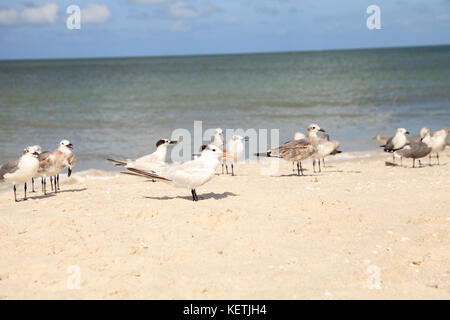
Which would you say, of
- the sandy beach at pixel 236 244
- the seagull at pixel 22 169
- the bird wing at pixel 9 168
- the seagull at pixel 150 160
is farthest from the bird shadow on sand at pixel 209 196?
the bird wing at pixel 9 168

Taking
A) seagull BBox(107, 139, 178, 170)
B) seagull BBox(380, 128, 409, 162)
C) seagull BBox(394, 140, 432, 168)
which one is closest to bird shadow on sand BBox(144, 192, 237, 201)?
seagull BBox(107, 139, 178, 170)

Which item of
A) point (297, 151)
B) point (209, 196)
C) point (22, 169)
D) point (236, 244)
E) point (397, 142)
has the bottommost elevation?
point (236, 244)

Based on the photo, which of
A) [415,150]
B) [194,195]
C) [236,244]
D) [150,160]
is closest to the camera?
[236,244]

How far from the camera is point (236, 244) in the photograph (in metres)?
6.04

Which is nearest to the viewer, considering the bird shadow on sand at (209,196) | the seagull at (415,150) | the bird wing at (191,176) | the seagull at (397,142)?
the bird wing at (191,176)

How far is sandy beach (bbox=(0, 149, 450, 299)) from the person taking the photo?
4.96 metres

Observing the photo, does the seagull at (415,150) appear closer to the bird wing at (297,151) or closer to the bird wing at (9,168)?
the bird wing at (297,151)

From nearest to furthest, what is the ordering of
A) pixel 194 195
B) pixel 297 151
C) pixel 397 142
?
pixel 194 195, pixel 297 151, pixel 397 142

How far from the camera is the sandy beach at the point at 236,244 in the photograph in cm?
496

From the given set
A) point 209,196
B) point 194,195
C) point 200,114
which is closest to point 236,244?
point 194,195

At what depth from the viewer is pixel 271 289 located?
191 inches

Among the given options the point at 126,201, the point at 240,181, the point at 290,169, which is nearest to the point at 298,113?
the point at 290,169

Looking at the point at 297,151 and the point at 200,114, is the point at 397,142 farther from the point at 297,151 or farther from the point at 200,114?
the point at 200,114
